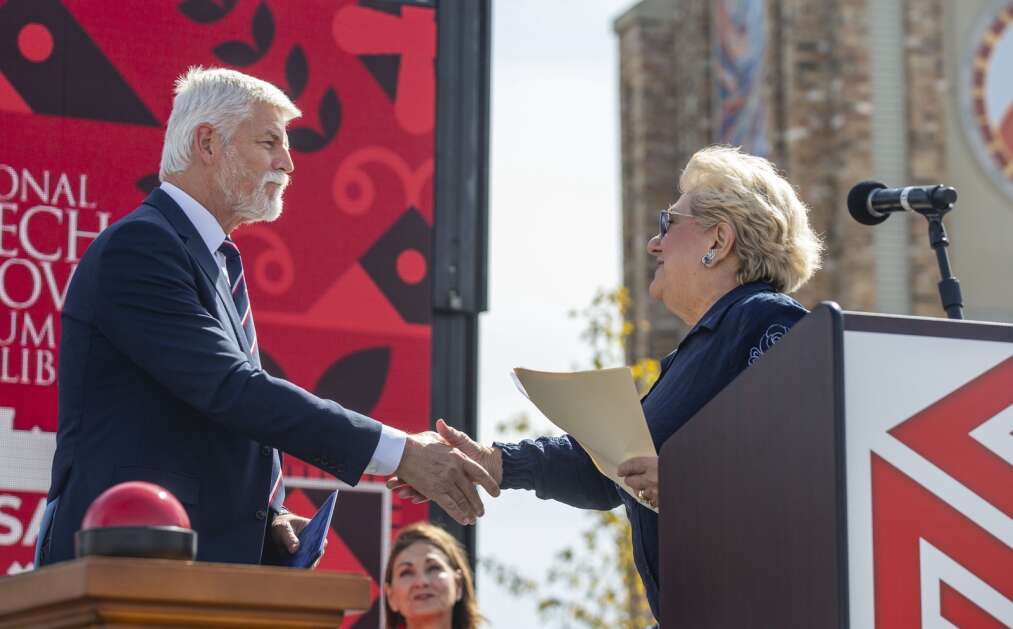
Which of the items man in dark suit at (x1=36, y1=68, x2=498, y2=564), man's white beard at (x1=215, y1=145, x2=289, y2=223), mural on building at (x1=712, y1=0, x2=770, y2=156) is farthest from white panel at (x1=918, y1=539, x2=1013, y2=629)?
mural on building at (x1=712, y1=0, x2=770, y2=156)

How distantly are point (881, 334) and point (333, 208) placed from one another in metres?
3.70

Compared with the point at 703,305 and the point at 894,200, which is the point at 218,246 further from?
the point at 894,200

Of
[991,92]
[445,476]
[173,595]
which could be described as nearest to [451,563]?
[445,476]

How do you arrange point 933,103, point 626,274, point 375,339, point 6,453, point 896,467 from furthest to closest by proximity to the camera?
point 626,274, point 933,103, point 375,339, point 6,453, point 896,467

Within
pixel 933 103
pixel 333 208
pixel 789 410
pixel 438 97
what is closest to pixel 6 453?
pixel 333 208

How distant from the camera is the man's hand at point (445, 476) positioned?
14.4 ft

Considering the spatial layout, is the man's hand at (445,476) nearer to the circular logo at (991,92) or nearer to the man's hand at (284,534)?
the man's hand at (284,534)

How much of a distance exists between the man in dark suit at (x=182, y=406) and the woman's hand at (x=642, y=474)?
0.52 meters

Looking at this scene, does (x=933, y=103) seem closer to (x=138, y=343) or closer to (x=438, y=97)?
(x=438, y=97)

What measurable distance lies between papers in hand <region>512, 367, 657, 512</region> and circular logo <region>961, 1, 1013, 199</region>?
17585 mm

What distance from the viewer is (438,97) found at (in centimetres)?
688

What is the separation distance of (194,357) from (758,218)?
4.78 feet

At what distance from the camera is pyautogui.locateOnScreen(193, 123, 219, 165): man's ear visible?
4.39 m

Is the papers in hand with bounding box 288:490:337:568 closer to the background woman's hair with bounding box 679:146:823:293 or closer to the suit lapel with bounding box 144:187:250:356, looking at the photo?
the suit lapel with bounding box 144:187:250:356
